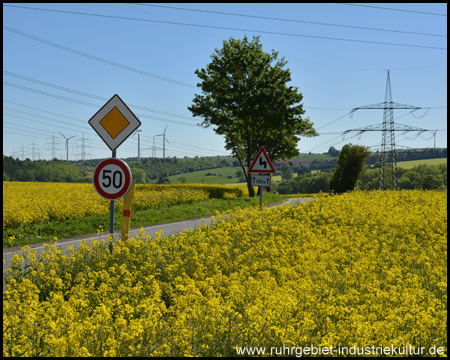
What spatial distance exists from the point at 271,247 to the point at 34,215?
10.9 m

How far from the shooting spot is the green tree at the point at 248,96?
36.6 meters

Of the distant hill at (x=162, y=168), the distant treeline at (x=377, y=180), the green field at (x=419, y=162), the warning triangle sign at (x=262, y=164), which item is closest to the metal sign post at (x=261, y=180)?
the warning triangle sign at (x=262, y=164)

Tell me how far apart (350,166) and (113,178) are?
33.6 m

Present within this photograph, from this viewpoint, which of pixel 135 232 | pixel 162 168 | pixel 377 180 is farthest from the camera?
pixel 162 168

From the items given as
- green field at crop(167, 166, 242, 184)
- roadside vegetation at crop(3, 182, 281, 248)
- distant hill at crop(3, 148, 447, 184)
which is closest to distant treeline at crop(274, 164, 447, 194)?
distant hill at crop(3, 148, 447, 184)

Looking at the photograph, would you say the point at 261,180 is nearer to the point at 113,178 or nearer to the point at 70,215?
the point at 113,178

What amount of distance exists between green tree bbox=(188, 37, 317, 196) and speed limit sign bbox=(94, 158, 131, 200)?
2910 cm

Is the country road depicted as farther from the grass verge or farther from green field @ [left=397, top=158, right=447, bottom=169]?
green field @ [left=397, top=158, right=447, bottom=169]

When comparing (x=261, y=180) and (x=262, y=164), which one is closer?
(x=261, y=180)

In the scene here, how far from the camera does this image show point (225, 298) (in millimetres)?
6312

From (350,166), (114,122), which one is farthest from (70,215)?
(350,166)

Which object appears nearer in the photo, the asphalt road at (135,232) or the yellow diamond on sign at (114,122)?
the yellow diamond on sign at (114,122)

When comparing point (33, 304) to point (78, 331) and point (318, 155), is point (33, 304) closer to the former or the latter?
point (78, 331)

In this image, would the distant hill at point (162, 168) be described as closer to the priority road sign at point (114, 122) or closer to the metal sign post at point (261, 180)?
the metal sign post at point (261, 180)
